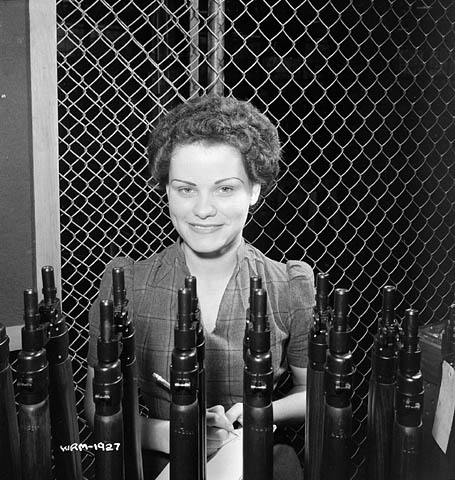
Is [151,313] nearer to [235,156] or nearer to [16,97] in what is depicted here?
[235,156]

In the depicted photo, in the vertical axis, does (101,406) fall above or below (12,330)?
above

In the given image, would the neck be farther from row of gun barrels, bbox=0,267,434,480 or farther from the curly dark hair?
row of gun barrels, bbox=0,267,434,480

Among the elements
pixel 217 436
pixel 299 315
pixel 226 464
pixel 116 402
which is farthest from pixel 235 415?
pixel 116 402

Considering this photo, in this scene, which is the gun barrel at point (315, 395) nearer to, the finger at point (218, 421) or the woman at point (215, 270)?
the finger at point (218, 421)

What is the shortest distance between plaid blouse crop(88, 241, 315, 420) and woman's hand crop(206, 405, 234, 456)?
229mm

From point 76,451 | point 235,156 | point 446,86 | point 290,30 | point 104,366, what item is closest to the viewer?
point 104,366

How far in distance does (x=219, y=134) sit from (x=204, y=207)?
0.17m

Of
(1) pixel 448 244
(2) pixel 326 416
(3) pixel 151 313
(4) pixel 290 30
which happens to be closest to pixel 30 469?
(2) pixel 326 416

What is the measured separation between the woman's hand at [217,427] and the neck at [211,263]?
0.39 m

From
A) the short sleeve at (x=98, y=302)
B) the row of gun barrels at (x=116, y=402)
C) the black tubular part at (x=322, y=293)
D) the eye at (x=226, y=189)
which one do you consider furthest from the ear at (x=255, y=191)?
the row of gun barrels at (x=116, y=402)

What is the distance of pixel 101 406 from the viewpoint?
64 centimetres

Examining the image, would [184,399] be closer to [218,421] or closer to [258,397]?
[258,397]

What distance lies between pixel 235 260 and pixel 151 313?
231 mm

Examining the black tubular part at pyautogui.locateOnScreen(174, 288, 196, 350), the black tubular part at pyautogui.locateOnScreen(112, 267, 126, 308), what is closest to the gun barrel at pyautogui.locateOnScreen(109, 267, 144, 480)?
the black tubular part at pyautogui.locateOnScreen(112, 267, 126, 308)
